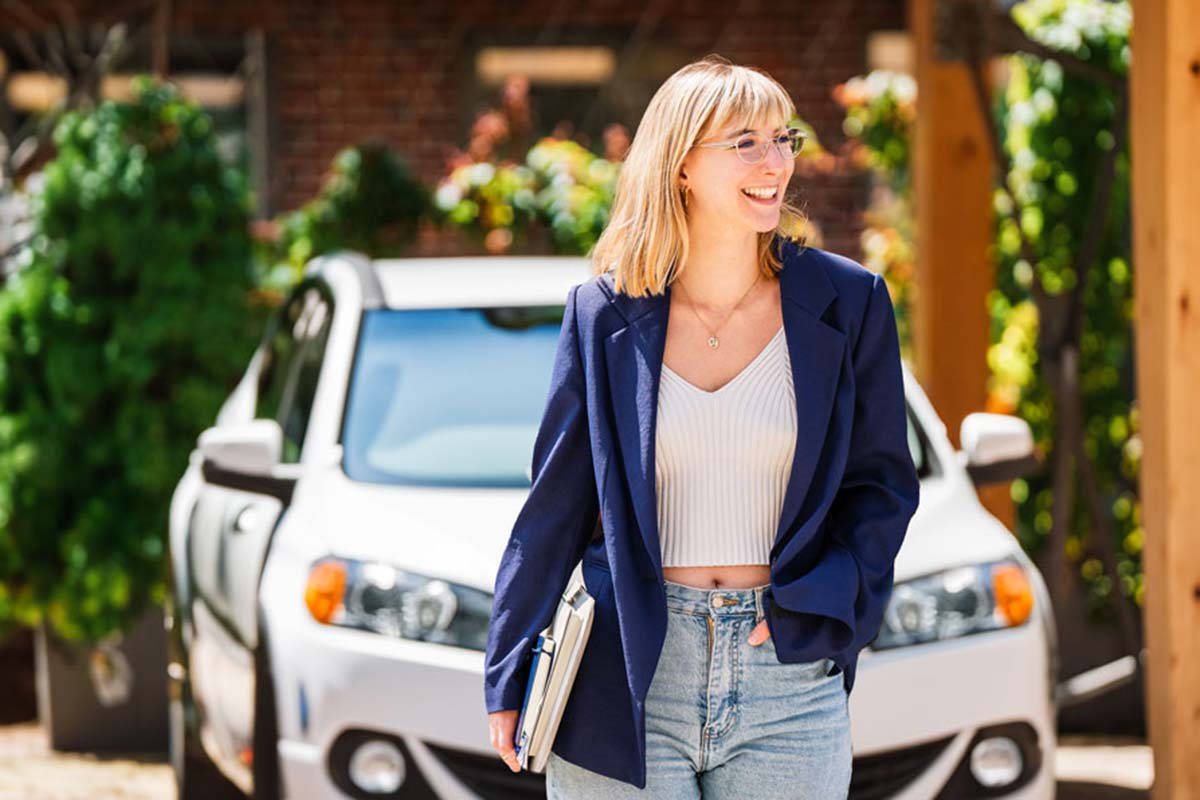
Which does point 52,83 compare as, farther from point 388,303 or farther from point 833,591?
point 833,591

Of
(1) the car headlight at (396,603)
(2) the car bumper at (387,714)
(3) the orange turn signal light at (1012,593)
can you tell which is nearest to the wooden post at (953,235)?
(3) the orange turn signal light at (1012,593)

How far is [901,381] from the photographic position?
3250 mm

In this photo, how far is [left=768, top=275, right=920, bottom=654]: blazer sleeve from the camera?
3.12m

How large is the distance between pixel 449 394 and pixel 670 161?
2.40 meters

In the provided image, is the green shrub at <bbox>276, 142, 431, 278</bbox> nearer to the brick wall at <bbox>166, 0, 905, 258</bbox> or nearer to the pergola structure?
the brick wall at <bbox>166, 0, 905, 258</bbox>

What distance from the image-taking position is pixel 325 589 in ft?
15.5

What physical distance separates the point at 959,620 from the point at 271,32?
8.36 m

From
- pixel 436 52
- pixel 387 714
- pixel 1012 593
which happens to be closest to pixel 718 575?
pixel 387 714

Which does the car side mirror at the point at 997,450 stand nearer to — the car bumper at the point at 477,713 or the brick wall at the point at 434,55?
the car bumper at the point at 477,713

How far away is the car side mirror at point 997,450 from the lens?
5.12m

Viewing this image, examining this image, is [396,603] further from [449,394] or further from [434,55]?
[434,55]

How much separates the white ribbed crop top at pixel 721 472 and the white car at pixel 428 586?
1.43m

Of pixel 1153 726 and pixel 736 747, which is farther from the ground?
pixel 736 747

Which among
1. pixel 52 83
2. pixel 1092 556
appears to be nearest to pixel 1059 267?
pixel 1092 556
